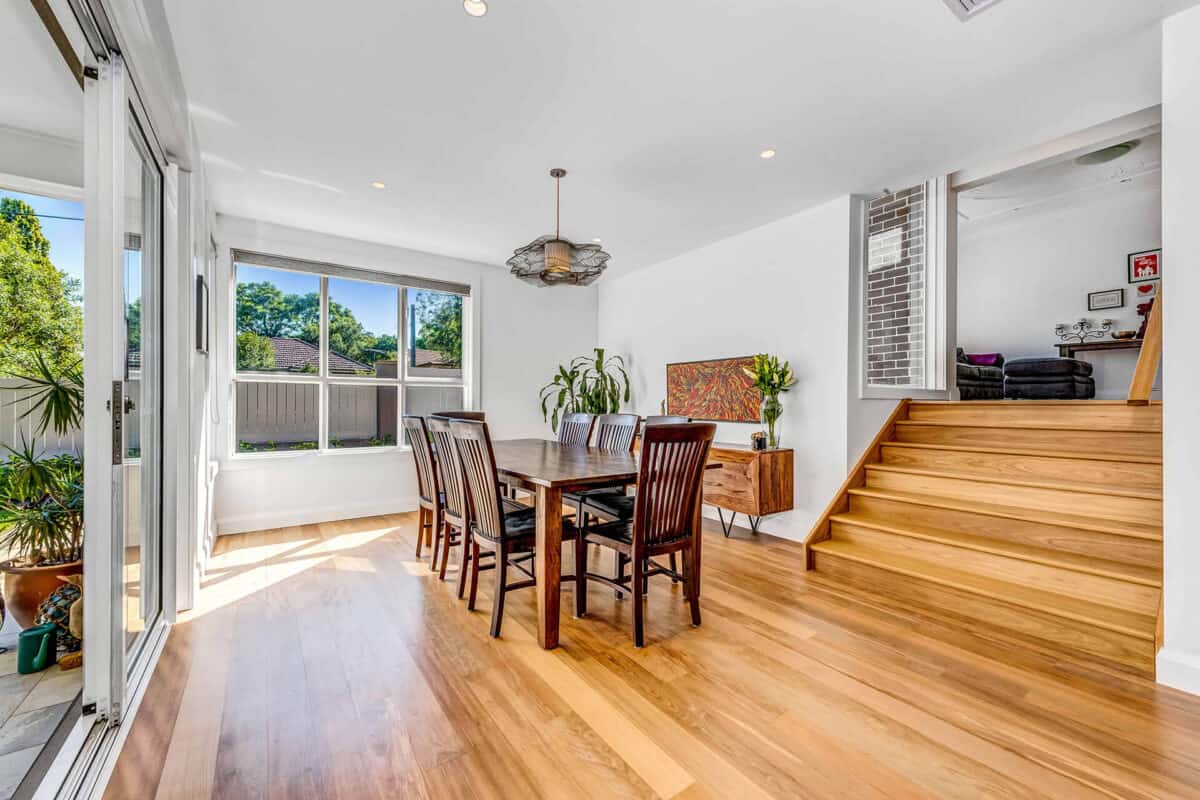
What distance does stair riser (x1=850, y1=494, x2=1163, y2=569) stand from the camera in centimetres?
245

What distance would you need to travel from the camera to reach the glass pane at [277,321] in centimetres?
428

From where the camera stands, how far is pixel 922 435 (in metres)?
3.81

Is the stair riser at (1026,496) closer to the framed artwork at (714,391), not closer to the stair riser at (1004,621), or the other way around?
the stair riser at (1004,621)

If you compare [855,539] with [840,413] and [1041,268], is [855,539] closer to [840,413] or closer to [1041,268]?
[840,413]

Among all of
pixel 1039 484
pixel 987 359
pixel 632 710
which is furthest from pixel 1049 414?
pixel 632 710

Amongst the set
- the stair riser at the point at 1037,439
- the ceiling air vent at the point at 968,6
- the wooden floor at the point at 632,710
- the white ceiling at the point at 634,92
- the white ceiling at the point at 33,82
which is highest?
the white ceiling at the point at 634,92

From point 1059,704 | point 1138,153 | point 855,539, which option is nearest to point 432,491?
point 855,539

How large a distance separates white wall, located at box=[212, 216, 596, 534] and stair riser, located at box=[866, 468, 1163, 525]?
3.41 metres

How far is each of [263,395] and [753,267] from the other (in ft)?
14.0

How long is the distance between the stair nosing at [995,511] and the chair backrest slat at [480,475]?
2.49m

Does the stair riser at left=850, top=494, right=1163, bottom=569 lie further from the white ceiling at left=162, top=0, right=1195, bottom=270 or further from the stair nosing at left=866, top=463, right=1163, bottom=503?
the white ceiling at left=162, top=0, right=1195, bottom=270

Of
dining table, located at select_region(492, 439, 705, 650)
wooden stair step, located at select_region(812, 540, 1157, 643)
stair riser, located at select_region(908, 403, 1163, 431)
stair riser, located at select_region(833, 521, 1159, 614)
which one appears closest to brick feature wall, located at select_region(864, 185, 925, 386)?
stair riser, located at select_region(908, 403, 1163, 431)

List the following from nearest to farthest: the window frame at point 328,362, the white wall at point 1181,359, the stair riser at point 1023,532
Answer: the white wall at point 1181,359
the stair riser at point 1023,532
the window frame at point 328,362

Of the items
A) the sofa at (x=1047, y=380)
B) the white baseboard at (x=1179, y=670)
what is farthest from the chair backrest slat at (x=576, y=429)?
the sofa at (x=1047, y=380)
